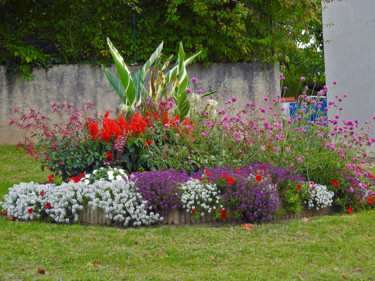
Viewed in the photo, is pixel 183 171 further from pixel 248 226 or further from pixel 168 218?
pixel 248 226

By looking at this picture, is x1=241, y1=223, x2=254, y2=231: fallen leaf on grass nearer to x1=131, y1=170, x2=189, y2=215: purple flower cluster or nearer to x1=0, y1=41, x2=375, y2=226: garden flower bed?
x1=0, y1=41, x2=375, y2=226: garden flower bed

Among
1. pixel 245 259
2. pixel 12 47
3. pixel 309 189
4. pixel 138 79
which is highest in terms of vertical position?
pixel 12 47

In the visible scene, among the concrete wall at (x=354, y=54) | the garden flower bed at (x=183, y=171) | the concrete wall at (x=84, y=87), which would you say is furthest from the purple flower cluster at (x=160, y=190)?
the concrete wall at (x=354, y=54)

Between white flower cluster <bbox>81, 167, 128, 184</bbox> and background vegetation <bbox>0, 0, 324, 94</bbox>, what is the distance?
17.7 ft

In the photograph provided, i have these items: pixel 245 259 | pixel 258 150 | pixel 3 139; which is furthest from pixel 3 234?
pixel 3 139

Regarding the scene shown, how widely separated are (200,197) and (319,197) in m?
1.26

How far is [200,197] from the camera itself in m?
4.88

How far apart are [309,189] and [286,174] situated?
0.29m

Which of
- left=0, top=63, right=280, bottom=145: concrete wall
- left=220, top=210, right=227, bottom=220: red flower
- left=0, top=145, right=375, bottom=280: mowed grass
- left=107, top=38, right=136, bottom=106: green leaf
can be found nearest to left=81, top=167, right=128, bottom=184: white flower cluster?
left=0, top=145, right=375, bottom=280: mowed grass

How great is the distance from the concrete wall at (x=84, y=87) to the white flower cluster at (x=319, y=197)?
5677 mm

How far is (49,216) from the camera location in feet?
16.8

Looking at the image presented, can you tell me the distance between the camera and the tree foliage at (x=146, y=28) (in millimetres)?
10359

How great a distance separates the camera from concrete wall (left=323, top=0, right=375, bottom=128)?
11414 millimetres

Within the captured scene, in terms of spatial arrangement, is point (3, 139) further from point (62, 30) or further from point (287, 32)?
point (287, 32)
